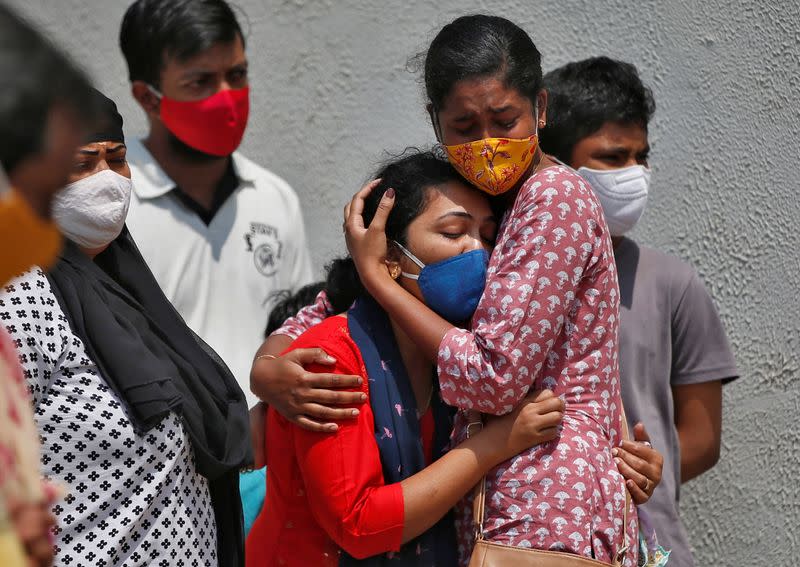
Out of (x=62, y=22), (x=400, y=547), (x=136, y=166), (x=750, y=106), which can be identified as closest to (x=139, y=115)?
(x=62, y=22)

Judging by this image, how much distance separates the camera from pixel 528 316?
2.18 m

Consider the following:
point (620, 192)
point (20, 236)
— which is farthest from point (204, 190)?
point (20, 236)

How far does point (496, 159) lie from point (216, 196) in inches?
78.7

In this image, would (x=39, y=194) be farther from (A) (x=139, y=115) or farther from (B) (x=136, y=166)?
(A) (x=139, y=115)

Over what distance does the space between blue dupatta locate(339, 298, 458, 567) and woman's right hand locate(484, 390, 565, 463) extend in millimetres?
208

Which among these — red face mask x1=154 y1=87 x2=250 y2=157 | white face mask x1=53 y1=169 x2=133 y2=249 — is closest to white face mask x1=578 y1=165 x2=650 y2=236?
white face mask x1=53 y1=169 x2=133 y2=249

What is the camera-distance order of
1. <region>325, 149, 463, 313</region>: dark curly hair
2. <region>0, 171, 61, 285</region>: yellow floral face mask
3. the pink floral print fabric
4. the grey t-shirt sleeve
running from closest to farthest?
1. <region>0, 171, 61, 285</region>: yellow floral face mask
2. the pink floral print fabric
3. <region>325, 149, 463, 313</region>: dark curly hair
4. the grey t-shirt sleeve

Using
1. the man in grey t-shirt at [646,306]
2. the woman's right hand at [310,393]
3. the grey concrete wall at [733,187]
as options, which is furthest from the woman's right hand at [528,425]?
the grey concrete wall at [733,187]

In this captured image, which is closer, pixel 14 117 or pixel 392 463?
pixel 14 117

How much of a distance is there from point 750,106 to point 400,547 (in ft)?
6.55

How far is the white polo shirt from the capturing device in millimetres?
3873

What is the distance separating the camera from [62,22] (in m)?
5.21

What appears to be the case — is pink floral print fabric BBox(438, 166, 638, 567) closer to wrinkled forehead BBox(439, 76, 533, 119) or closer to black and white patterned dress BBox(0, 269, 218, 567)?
wrinkled forehead BBox(439, 76, 533, 119)

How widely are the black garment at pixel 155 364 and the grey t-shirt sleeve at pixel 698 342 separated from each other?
54.7 inches
